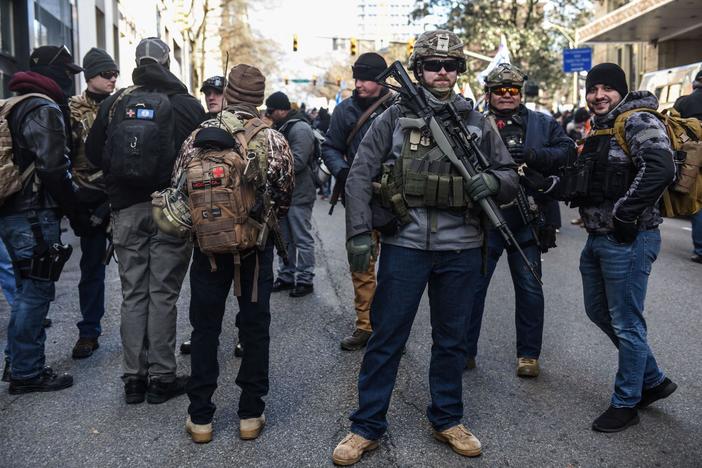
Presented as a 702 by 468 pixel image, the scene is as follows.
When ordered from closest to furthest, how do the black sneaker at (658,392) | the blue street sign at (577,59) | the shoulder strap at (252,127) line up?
1. the shoulder strap at (252,127)
2. the black sneaker at (658,392)
3. the blue street sign at (577,59)

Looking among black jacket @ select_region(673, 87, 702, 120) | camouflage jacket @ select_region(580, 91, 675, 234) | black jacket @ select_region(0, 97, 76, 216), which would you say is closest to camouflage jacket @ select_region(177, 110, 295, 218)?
black jacket @ select_region(0, 97, 76, 216)

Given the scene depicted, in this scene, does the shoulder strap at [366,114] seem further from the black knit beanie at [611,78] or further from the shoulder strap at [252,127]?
the black knit beanie at [611,78]

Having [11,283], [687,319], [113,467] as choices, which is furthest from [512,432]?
[11,283]

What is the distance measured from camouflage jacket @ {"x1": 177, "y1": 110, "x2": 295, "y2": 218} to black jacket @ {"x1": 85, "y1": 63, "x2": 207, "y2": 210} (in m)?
0.46

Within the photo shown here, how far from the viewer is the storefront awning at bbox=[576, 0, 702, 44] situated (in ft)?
74.6

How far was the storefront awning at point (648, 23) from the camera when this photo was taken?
22748 mm

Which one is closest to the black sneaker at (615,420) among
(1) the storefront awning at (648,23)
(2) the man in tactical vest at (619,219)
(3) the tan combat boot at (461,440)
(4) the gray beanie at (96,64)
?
(2) the man in tactical vest at (619,219)

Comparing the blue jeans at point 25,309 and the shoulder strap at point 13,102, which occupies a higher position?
the shoulder strap at point 13,102

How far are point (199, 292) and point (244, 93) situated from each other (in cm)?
107

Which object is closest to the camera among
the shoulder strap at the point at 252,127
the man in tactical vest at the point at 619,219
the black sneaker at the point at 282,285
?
the shoulder strap at the point at 252,127

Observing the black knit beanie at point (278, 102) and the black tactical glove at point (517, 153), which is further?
the black knit beanie at point (278, 102)

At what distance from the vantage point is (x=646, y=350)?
398 cm

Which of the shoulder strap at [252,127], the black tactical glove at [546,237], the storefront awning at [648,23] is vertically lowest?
the black tactical glove at [546,237]

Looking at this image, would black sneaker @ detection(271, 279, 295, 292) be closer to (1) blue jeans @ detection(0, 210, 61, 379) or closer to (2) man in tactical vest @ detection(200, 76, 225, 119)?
(2) man in tactical vest @ detection(200, 76, 225, 119)
